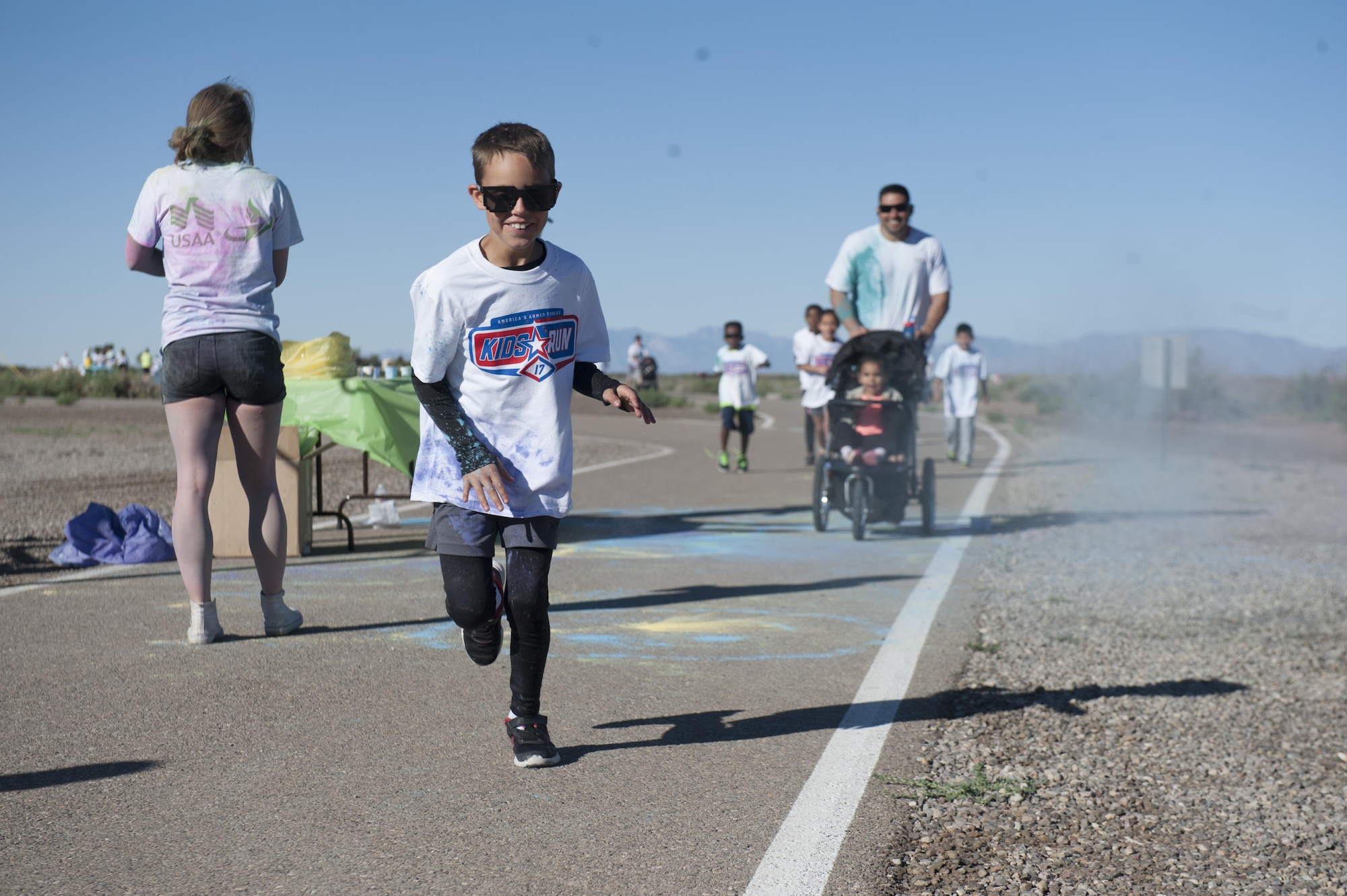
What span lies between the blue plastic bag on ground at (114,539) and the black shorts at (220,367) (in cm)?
261

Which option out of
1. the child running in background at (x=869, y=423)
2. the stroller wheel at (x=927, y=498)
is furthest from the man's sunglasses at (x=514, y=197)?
the stroller wheel at (x=927, y=498)

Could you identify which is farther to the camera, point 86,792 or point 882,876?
point 86,792

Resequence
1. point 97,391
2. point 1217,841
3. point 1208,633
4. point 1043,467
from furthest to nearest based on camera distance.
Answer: point 97,391 → point 1043,467 → point 1208,633 → point 1217,841

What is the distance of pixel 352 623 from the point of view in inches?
239

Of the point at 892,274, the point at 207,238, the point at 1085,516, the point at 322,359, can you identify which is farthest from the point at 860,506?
the point at 207,238

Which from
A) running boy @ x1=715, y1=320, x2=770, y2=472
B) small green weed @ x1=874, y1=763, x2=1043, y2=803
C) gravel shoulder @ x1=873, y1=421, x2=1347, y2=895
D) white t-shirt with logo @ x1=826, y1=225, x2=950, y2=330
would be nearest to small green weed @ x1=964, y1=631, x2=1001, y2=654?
gravel shoulder @ x1=873, y1=421, x2=1347, y2=895

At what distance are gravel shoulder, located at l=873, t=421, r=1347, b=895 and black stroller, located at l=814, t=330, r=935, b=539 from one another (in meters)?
0.75

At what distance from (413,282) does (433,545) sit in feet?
2.61

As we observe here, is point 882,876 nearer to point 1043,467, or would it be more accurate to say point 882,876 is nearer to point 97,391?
point 1043,467

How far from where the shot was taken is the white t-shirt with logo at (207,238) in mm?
5297

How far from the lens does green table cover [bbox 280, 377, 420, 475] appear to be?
805 centimetres

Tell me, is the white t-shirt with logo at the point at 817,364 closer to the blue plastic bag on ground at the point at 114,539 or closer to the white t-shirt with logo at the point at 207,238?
the blue plastic bag on ground at the point at 114,539

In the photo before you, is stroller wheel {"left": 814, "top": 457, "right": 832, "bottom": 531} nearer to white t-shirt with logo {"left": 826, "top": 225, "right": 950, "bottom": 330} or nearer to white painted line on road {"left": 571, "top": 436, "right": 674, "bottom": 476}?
white t-shirt with logo {"left": 826, "top": 225, "right": 950, "bottom": 330}

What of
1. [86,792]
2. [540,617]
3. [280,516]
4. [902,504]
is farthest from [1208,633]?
[86,792]
